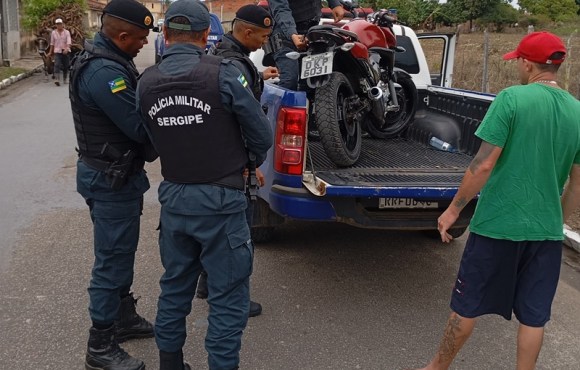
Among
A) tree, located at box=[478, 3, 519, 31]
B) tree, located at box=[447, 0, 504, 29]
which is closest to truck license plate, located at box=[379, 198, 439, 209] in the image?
tree, located at box=[447, 0, 504, 29]

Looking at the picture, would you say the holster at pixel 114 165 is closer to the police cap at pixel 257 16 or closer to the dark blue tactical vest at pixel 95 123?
the dark blue tactical vest at pixel 95 123

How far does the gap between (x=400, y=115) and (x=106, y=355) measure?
3.73 m

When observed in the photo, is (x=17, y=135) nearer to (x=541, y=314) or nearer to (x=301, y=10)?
(x=301, y=10)

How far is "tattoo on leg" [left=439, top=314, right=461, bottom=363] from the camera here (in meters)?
3.04

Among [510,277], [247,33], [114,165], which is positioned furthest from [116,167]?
[510,277]

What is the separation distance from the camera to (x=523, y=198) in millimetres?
2830

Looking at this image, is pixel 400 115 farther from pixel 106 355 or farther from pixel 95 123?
pixel 106 355

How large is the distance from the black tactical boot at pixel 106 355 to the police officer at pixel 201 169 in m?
0.40

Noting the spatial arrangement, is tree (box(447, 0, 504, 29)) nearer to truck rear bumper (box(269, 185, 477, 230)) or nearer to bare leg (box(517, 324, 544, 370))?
truck rear bumper (box(269, 185, 477, 230))

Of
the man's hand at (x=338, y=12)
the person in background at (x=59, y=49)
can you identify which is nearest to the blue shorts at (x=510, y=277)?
the man's hand at (x=338, y=12)

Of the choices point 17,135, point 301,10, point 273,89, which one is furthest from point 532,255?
point 17,135

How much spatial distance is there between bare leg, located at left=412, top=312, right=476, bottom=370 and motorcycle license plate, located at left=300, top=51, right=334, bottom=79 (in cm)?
213

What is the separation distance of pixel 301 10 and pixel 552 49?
3.14m

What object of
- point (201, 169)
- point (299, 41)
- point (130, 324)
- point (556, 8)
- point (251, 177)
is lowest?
point (130, 324)
